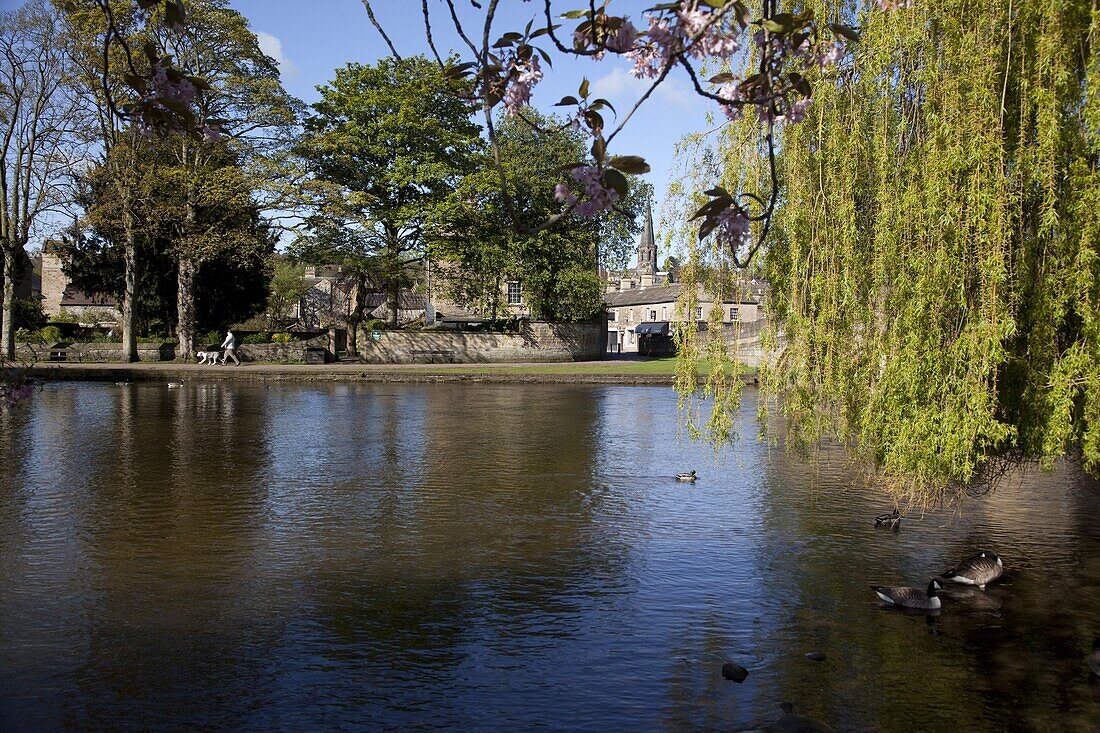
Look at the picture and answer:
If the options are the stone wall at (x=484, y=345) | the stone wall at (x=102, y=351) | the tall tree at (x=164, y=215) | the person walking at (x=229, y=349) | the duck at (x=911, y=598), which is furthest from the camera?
the stone wall at (x=484, y=345)

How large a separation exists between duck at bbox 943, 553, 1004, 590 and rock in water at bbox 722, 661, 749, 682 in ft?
9.94

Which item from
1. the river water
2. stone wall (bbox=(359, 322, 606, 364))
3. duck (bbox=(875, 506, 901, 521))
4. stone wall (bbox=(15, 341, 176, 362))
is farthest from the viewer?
stone wall (bbox=(359, 322, 606, 364))

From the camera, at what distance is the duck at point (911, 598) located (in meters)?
7.20

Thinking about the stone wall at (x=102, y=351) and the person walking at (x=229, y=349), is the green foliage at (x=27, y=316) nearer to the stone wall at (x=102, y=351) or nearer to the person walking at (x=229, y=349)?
the stone wall at (x=102, y=351)

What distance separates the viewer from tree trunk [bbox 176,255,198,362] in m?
39.2

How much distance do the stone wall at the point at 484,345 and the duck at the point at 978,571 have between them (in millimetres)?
39775

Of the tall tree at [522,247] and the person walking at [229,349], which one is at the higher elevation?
the tall tree at [522,247]

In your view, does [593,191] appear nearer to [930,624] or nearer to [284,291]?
[930,624]

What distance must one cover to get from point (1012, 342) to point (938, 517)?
4.36 meters

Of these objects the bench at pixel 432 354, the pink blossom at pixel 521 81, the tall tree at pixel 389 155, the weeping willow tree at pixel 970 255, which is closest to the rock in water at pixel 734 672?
the weeping willow tree at pixel 970 255

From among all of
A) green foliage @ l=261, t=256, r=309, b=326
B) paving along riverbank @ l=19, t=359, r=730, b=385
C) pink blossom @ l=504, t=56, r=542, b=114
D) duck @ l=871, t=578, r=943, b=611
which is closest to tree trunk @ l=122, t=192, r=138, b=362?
Result: paving along riverbank @ l=19, t=359, r=730, b=385

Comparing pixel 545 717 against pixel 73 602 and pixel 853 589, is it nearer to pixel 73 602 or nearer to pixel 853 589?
pixel 853 589

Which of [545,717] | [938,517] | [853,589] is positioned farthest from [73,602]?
[938,517]

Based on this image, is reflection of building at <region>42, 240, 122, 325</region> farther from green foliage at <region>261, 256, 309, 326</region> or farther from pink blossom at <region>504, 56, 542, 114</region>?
pink blossom at <region>504, 56, 542, 114</region>
